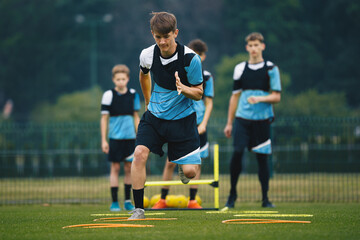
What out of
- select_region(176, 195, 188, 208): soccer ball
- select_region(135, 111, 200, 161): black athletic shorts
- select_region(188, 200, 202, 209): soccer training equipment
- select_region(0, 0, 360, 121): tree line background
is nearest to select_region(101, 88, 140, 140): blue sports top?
select_region(176, 195, 188, 208): soccer ball

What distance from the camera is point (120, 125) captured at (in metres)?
10.7

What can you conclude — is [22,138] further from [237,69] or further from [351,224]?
[351,224]

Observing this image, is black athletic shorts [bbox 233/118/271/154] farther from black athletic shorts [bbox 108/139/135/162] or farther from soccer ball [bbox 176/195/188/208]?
black athletic shorts [bbox 108/139/135/162]

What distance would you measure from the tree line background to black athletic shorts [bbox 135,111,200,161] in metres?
41.9

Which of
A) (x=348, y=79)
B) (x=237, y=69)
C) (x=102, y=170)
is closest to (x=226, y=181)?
(x=102, y=170)

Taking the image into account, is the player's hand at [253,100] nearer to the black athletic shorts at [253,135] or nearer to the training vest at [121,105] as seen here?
the black athletic shorts at [253,135]

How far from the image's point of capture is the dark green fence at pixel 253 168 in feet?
45.2

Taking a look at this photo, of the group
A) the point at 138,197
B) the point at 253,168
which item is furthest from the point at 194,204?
the point at 253,168

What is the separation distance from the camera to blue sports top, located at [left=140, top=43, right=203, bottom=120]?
7.40 m

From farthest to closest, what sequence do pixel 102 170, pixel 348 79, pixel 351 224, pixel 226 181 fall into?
pixel 348 79 → pixel 226 181 → pixel 102 170 → pixel 351 224

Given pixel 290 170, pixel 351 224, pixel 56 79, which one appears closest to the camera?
pixel 351 224

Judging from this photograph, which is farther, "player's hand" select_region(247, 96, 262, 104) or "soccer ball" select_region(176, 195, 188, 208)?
"soccer ball" select_region(176, 195, 188, 208)

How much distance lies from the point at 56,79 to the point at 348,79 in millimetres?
23673

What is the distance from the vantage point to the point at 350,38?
5509cm
